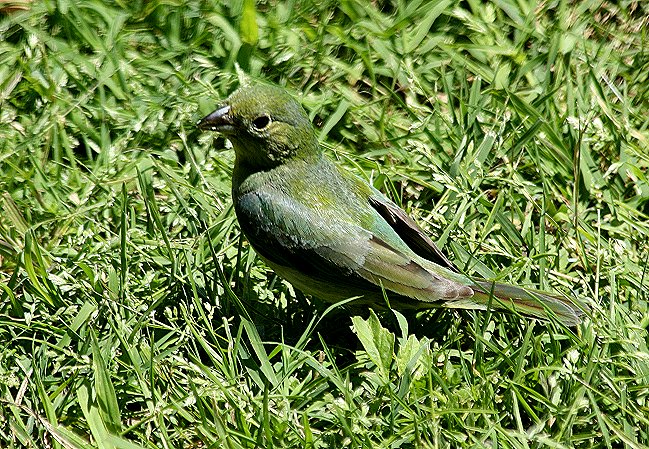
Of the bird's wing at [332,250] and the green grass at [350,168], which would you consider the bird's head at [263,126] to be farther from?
the green grass at [350,168]

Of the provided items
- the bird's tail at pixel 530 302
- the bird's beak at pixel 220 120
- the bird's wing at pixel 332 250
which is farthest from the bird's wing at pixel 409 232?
the bird's beak at pixel 220 120

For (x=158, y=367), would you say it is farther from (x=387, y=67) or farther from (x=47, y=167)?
(x=387, y=67)

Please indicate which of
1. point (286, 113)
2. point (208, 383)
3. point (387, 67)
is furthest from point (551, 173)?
point (208, 383)

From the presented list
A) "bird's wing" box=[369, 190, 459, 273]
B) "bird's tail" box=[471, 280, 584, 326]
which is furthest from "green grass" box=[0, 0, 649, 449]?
"bird's wing" box=[369, 190, 459, 273]

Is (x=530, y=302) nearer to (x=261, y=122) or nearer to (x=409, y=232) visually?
(x=409, y=232)

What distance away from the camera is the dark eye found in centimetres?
443

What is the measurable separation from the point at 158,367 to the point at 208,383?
0.29m

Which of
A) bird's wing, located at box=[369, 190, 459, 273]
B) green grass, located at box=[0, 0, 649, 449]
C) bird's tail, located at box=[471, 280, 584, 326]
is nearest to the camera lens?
green grass, located at box=[0, 0, 649, 449]

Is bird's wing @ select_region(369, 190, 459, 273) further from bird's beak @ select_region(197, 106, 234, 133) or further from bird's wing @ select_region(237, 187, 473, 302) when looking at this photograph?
bird's beak @ select_region(197, 106, 234, 133)

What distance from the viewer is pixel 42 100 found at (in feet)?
18.4

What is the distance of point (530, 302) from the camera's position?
431 centimetres

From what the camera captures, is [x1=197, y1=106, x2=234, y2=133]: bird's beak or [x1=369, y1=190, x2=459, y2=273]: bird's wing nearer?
[x1=197, y1=106, x2=234, y2=133]: bird's beak

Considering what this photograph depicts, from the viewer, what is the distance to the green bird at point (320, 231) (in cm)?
434

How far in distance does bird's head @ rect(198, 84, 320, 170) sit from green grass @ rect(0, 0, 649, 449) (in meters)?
0.50
